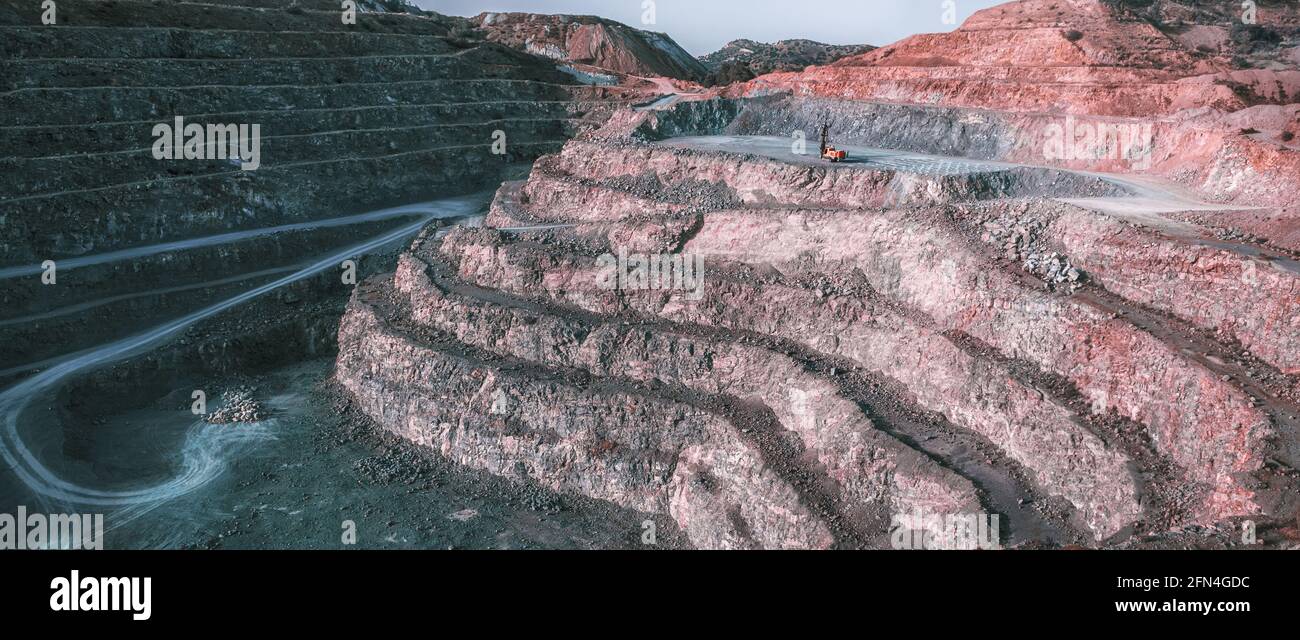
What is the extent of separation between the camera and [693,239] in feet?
105

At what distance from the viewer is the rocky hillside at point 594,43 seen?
3610 inches

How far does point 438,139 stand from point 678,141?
21436 mm

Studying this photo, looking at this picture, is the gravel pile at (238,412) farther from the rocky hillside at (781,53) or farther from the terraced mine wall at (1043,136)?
the rocky hillside at (781,53)

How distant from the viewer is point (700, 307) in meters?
29.7

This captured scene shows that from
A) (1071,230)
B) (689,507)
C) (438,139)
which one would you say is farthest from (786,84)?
(689,507)

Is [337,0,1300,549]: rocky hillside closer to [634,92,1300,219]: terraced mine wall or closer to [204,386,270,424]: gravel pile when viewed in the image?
[634,92,1300,219]: terraced mine wall

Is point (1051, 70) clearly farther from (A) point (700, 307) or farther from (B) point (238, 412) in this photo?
(B) point (238, 412)

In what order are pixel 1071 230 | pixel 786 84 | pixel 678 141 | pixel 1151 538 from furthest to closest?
1. pixel 786 84
2. pixel 678 141
3. pixel 1071 230
4. pixel 1151 538

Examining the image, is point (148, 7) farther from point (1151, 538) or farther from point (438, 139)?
point (1151, 538)

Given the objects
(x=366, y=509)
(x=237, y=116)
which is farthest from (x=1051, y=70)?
(x=237, y=116)

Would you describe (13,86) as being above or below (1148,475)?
above

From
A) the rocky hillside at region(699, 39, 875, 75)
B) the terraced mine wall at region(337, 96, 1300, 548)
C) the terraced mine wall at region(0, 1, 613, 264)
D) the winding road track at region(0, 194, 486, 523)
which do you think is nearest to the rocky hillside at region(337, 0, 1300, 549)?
the terraced mine wall at region(337, 96, 1300, 548)

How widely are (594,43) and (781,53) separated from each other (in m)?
51.4

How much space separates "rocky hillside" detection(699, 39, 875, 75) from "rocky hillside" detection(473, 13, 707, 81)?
12307 millimetres
